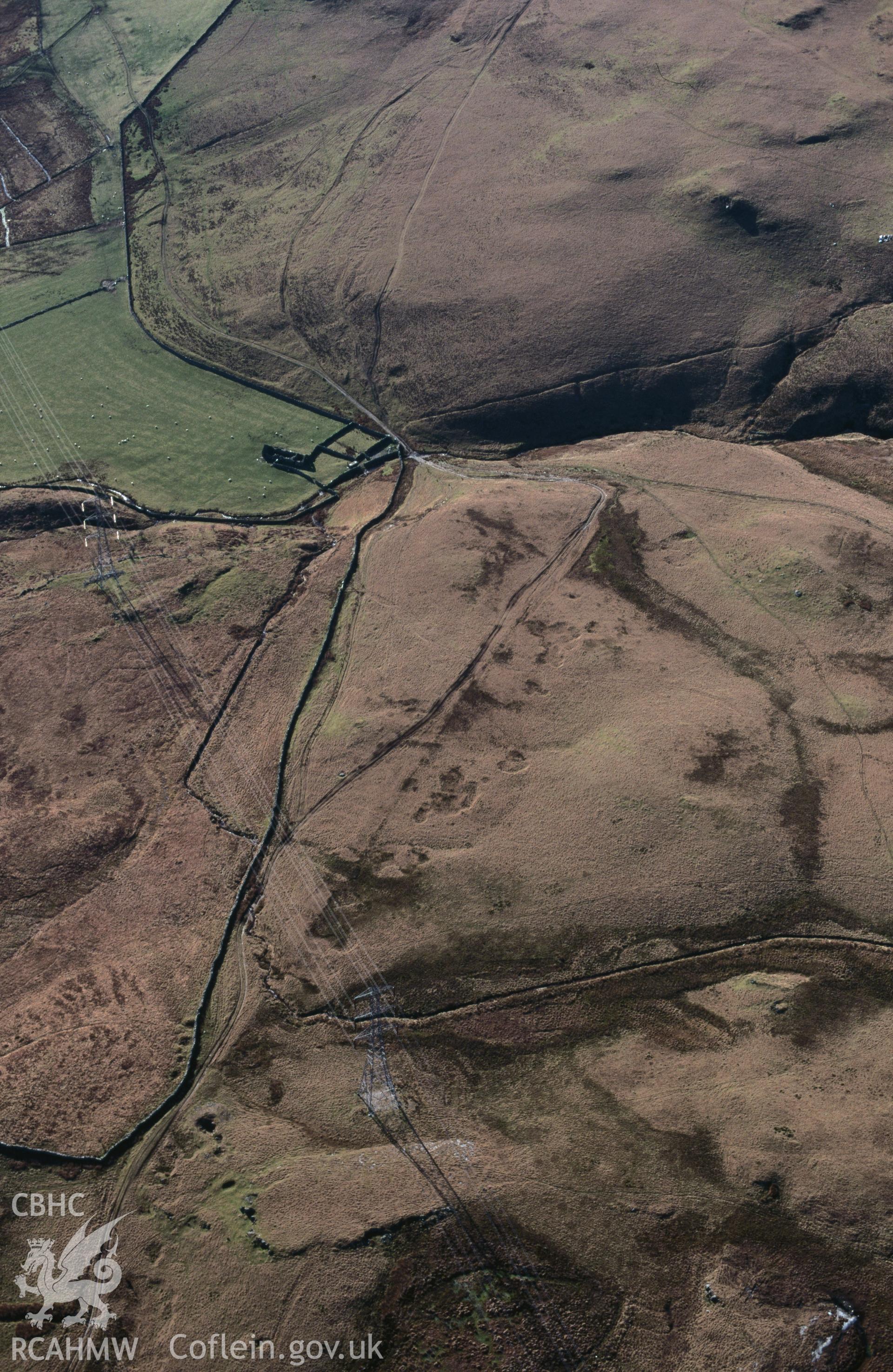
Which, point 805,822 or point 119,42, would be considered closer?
point 805,822

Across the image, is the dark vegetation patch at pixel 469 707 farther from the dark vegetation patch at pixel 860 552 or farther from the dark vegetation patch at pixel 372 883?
the dark vegetation patch at pixel 860 552

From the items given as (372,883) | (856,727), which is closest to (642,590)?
A: (856,727)

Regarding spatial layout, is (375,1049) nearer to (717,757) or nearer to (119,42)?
(717,757)

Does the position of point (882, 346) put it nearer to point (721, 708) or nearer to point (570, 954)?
point (721, 708)

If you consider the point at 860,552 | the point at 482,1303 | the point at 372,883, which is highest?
the point at 372,883

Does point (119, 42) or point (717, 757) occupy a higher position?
point (119, 42)

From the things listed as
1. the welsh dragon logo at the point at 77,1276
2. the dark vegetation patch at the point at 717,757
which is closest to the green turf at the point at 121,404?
the dark vegetation patch at the point at 717,757

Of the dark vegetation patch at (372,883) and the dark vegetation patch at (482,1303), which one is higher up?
the dark vegetation patch at (372,883)
